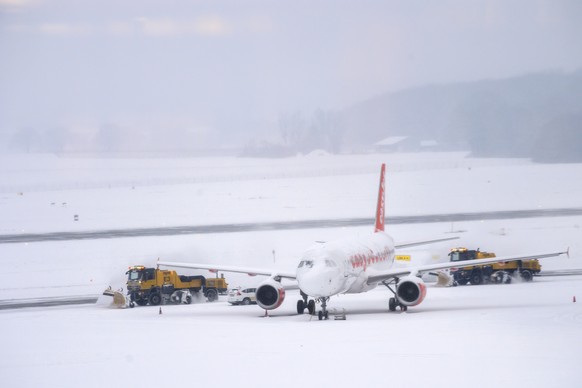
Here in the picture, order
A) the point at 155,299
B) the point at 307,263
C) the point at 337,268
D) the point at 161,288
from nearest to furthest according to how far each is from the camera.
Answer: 1. the point at 337,268
2. the point at 307,263
3. the point at 155,299
4. the point at 161,288

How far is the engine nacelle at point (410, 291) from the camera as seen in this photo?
1831 inches

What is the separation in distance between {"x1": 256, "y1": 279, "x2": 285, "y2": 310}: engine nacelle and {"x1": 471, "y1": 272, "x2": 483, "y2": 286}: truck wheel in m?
21.0

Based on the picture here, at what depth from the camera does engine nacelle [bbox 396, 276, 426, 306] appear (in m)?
46.5

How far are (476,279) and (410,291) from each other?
1875 centimetres

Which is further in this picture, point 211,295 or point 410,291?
point 211,295

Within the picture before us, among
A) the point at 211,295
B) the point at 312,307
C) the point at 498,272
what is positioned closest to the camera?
the point at 312,307

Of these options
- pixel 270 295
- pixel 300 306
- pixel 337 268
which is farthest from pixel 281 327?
pixel 270 295

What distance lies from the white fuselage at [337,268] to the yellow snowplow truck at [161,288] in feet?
41.3

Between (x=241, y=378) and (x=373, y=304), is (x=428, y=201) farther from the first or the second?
(x=241, y=378)

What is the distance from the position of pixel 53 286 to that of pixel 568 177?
13269cm

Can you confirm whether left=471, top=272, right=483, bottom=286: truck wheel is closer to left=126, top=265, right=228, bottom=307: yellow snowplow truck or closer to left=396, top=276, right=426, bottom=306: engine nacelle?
left=126, top=265, right=228, bottom=307: yellow snowplow truck

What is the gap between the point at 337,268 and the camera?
45.1 m

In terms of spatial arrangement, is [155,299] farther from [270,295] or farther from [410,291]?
[410,291]

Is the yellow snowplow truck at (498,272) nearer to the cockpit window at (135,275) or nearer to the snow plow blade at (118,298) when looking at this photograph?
the cockpit window at (135,275)
